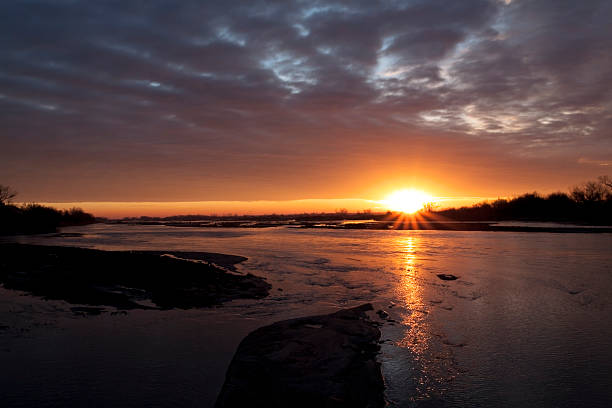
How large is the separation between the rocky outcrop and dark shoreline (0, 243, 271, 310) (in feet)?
12.7

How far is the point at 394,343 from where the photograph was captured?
7.46 m

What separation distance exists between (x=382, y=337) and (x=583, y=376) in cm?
331

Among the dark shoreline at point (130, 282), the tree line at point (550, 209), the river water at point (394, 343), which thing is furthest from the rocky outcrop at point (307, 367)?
the tree line at point (550, 209)

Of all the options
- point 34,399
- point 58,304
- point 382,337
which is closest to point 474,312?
point 382,337

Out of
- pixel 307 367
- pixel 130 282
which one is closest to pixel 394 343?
pixel 307 367

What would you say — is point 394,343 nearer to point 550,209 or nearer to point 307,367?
point 307,367

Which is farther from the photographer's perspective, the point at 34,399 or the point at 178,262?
the point at 178,262

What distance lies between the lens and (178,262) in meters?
17.1

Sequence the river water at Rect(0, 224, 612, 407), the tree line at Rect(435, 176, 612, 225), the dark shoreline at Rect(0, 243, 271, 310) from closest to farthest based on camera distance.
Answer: the river water at Rect(0, 224, 612, 407) < the dark shoreline at Rect(0, 243, 271, 310) < the tree line at Rect(435, 176, 612, 225)

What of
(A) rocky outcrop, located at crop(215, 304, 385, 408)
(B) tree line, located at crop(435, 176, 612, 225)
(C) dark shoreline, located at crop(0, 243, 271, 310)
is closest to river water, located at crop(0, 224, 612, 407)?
(A) rocky outcrop, located at crop(215, 304, 385, 408)

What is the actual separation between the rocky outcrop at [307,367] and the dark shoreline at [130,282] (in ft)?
12.7

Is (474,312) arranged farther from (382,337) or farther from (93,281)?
(93,281)

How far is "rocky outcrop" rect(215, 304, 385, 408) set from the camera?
5062 mm

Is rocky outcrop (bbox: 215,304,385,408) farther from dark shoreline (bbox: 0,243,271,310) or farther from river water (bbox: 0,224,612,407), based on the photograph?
dark shoreline (bbox: 0,243,271,310)
